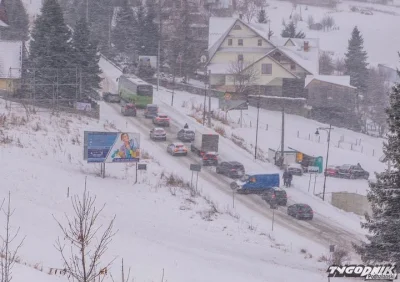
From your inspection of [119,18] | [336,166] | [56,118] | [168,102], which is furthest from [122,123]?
[119,18]

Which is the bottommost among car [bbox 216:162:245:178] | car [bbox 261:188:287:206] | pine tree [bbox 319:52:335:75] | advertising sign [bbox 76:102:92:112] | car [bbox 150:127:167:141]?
car [bbox 261:188:287:206]

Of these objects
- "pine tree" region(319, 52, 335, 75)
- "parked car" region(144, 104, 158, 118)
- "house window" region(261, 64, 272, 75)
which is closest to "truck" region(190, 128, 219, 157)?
"parked car" region(144, 104, 158, 118)

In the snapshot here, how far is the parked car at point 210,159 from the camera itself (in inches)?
1545

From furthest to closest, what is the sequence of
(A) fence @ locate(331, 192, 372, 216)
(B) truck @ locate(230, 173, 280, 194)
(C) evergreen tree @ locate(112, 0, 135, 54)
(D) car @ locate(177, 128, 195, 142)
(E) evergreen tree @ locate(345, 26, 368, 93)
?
(E) evergreen tree @ locate(345, 26, 368, 93) < (C) evergreen tree @ locate(112, 0, 135, 54) < (D) car @ locate(177, 128, 195, 142) < (A) fence @ locate(331, 192, 372, 216) < (B) truck @ locate(230, 173, 280, 194)

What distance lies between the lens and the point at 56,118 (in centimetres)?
4269

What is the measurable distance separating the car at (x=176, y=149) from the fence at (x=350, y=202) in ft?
34.9

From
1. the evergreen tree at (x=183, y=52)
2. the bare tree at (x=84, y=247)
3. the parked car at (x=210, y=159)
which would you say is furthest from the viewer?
the evergreen tree at (x=183, y=52)

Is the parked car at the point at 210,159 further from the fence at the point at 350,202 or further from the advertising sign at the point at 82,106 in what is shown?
the advertising sign at the point at 82,106

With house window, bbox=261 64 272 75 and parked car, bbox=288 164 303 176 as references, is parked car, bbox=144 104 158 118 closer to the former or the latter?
parked car, bbox=288 164 303 176

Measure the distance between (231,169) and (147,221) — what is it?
12.7 meters

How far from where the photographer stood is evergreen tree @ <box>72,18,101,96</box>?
50.6 meters

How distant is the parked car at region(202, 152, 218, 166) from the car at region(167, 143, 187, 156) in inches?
83.4

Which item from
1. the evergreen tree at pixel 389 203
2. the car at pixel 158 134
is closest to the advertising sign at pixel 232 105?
the car at pixel 158 134

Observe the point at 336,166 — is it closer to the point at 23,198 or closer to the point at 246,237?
the point at 246,237
